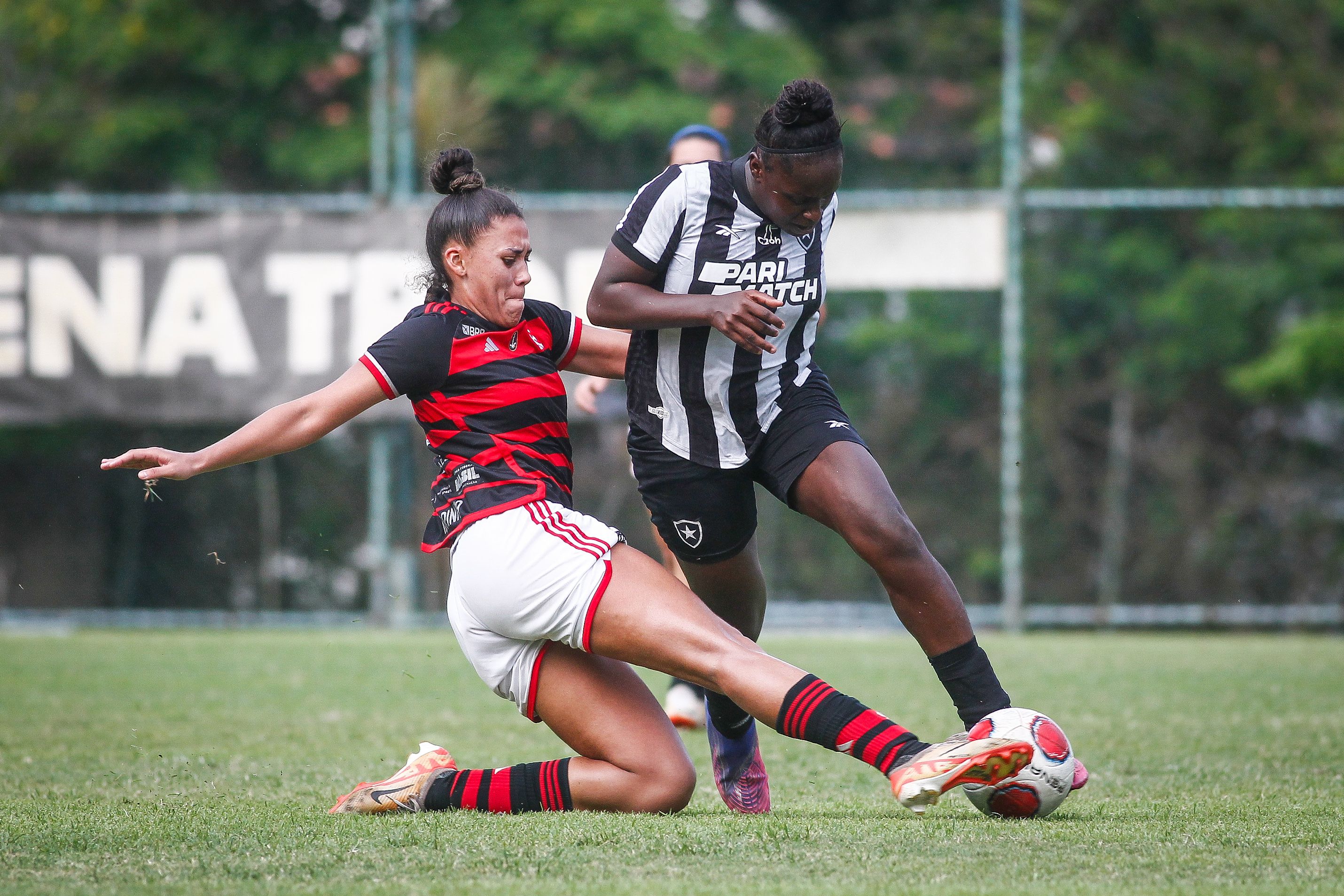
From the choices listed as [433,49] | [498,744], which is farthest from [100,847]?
[433,49]

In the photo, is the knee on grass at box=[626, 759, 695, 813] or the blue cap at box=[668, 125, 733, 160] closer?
the knee on grass at box=[626, 759, 695, 813]

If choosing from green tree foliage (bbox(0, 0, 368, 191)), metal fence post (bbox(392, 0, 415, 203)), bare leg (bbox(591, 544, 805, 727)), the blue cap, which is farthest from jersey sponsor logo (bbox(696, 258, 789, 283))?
green tree foliage (bbox(0, 0, 368, 191))

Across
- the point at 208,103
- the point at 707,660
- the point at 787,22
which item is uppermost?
the point at 787,22

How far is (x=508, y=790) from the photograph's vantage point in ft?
12.4

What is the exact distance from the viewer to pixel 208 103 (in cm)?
1444

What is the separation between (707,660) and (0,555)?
9969 millimetres

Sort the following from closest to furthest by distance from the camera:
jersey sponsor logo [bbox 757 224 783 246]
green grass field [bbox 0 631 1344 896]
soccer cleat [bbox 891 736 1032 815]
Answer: green grass field [bbox 0 631 1344 896], soccer cleat [bbox 891 736 1032 815], jersey sponsor logo [bbox 757 224 783 246]

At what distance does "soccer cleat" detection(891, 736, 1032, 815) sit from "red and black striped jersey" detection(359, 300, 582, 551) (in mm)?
1111

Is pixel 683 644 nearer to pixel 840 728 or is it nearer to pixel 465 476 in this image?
pixel 840 728

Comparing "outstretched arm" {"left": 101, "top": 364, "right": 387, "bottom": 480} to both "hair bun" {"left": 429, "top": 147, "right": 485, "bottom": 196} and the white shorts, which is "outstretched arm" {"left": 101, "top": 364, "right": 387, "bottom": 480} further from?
"hair bun" {"left": 429, "top": 147, "right": 485, "bottom": 196}

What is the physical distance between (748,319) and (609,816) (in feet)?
4.15

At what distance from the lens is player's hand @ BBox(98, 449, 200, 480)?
3.40 meters

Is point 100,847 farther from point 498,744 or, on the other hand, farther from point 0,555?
point 0,555

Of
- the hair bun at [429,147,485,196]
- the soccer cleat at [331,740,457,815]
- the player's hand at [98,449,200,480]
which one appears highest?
the hair bun at [429,147,485,196]
